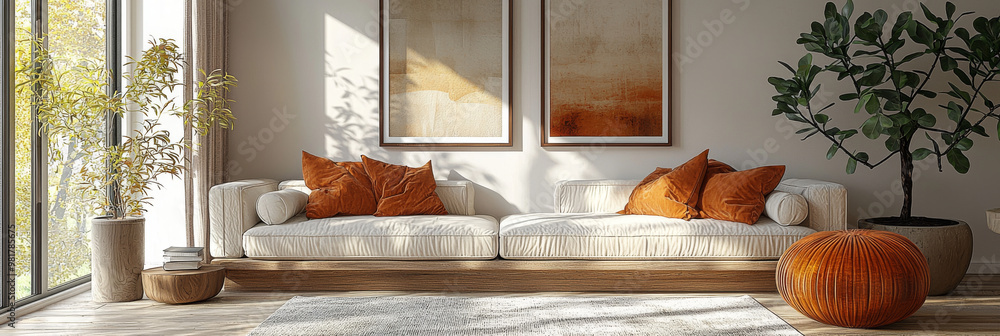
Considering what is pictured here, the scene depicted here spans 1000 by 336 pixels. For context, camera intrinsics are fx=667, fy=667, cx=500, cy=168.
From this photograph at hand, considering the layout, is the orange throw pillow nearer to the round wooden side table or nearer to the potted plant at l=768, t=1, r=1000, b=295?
the potted plant at l=768, t=1, r=1000, b=295

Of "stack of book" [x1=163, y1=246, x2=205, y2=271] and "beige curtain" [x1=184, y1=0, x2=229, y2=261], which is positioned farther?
"beige curtain" [x1=184, y1=0, x2=229, y2=261]

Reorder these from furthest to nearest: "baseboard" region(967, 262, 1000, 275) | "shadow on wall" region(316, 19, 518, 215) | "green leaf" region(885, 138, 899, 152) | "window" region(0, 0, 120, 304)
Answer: "shadow on wall" region(316, 19, 518, 215) < "baseboard" region(967, 262, 1000, 275) < "green leaf" region(885, 138, 899, 152) < "window" region(0, 0, 120, 304)

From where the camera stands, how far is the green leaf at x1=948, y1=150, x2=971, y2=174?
363 cm

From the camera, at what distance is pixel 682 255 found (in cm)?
360

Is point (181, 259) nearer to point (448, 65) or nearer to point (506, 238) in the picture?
point (506, 238)

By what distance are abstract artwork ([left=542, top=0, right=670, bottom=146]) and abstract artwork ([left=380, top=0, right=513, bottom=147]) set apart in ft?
1.10

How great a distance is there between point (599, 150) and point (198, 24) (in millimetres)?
2641

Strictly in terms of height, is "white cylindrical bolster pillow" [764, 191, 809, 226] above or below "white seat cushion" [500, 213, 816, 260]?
above

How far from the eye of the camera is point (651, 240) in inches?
142

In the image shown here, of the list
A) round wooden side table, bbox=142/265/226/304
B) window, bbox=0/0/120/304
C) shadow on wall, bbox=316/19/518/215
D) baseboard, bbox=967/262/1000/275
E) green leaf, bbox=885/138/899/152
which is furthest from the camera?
shadow on wall, bbox=316/19/518/215

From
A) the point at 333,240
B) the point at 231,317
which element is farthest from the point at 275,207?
the point at 231,317

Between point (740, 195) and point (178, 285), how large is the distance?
300cm

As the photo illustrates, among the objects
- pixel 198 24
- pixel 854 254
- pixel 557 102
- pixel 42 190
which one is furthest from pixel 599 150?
pixel 42 190

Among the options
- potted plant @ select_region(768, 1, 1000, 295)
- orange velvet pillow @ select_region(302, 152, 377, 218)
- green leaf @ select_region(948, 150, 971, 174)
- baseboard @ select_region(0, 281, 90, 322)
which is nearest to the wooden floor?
baseboard @ select_region(0, 281, 90, 322)
